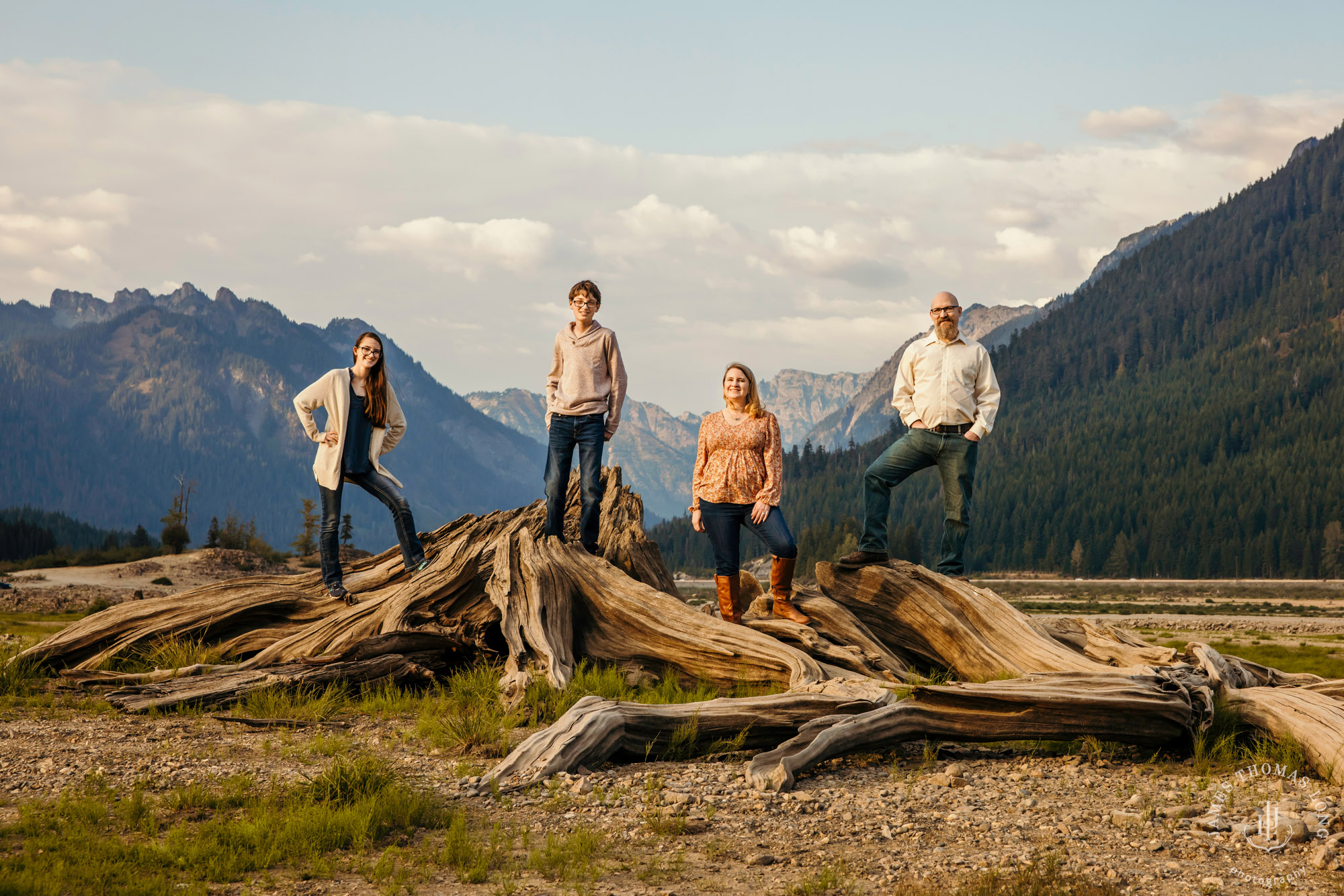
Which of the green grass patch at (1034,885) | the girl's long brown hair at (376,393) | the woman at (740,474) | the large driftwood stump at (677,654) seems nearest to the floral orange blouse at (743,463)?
the woman at (740,474)

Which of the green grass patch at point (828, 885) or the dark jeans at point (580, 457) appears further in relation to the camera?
the dark jeans at point (580, 457)

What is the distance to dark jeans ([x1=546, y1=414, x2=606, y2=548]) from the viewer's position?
34.2 feet

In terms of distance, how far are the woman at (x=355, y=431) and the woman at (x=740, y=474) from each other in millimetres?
3600

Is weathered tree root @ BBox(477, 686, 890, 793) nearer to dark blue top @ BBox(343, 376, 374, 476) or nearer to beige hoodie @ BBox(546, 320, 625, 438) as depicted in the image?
beige hoodie @ BBox(546, 320, 625, 438)

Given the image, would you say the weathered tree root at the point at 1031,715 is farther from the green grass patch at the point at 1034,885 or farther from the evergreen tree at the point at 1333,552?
the evergreen tree at the point at 1333,552

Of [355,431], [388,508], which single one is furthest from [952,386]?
[355,431]

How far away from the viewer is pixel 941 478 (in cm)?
997

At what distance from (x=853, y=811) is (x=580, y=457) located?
552 cm

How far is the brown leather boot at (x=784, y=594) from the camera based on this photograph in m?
10.2

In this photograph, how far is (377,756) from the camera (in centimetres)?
762

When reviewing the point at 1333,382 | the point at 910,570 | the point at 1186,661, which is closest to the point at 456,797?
the point at 910,570

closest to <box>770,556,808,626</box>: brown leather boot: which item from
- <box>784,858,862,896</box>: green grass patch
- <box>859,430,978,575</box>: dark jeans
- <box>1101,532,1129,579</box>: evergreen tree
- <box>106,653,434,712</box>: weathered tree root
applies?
<box>859,430,978,575</box>: dark jeans

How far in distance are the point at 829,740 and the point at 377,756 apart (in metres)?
3.60

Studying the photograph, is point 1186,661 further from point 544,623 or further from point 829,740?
point 544,623
